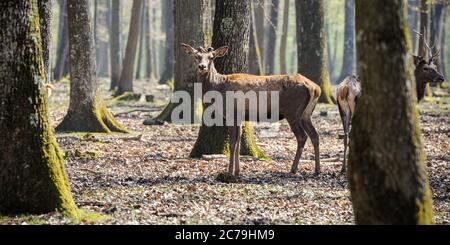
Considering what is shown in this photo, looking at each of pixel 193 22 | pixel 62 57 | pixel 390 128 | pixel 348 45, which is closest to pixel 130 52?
pixel 62 57

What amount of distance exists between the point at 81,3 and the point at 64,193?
836cm

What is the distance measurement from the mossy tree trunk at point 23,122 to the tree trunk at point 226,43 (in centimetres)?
542

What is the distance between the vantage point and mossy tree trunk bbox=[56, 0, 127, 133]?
50.0 ft

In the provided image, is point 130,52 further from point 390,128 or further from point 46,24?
point 390,128

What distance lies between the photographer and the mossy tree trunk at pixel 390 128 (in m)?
5.85

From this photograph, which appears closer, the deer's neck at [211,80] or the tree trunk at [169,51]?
the deer's neck at [211,80]

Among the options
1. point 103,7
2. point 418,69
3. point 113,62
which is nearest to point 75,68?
point 418,69

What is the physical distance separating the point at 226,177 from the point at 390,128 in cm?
506

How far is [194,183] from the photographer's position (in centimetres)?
1046

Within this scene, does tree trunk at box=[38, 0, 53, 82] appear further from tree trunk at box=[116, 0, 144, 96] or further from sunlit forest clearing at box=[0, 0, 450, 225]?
tree trunk at box=[116, 0, 144, 96]

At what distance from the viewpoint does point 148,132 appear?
16.6 m

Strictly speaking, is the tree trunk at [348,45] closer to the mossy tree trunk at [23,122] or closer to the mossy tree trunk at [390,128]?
the mossy tree trunk at [23,122]

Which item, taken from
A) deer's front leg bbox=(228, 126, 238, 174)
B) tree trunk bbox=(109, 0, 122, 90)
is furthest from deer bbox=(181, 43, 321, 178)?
tree trunk bbox=(109, 0, 122, 90)

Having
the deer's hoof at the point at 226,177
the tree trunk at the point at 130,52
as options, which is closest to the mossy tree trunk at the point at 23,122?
the deer's hoof at the point at 226,177
